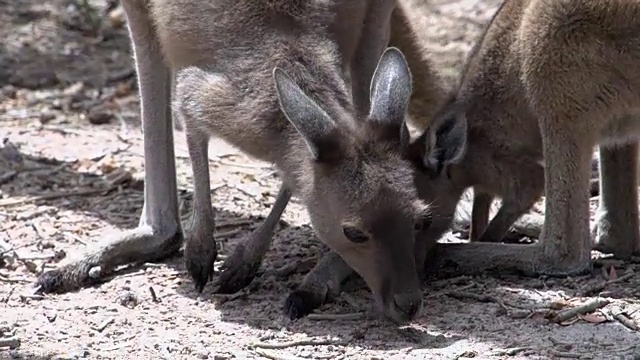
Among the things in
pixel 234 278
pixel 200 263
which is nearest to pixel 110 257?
pixel 200 263

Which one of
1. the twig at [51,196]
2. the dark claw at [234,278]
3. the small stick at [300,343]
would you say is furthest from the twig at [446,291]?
the twig at [51,196]

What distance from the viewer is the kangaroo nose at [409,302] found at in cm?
466

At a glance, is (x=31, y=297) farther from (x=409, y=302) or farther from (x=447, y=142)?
(x=447, y=142)

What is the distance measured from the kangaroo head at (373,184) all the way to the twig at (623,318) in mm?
744

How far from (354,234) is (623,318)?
1022 mm

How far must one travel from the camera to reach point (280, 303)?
205 inches

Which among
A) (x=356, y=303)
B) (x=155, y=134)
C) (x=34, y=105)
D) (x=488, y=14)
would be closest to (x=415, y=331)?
(x=356, y=303)

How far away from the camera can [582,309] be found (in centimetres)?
491

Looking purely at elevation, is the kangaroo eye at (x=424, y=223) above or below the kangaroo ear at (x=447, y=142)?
below

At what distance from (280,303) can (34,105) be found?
3603 mm

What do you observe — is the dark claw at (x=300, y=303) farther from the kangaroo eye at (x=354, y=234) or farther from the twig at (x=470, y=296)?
the twig at (x=470, y=296)

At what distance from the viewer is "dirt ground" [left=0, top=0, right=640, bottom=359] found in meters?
4.70

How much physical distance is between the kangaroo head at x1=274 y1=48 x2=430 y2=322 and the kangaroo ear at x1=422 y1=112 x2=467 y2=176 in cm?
33

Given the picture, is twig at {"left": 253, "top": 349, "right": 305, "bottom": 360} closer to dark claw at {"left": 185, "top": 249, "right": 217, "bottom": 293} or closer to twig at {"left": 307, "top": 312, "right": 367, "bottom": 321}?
twig at {"left": 307, "top": 312, "right": 367, "bottom": 321}
